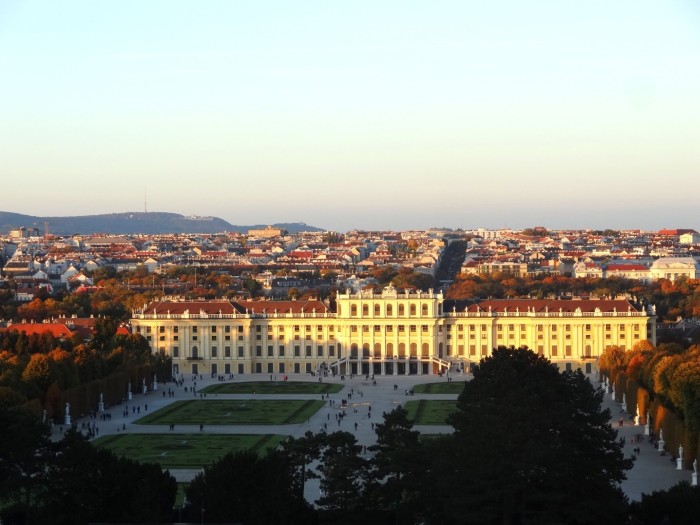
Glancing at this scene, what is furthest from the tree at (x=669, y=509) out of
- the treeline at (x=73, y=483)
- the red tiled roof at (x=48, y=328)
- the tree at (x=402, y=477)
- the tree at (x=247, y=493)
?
the red tiled roof at (x=48, y=328)

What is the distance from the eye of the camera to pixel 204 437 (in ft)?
211

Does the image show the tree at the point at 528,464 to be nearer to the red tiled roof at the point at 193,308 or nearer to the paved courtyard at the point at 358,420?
the paved courtyard at the point at 358,420

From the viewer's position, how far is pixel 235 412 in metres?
74.4

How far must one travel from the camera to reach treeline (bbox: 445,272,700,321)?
409 ft

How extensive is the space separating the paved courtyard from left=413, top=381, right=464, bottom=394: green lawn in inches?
34.7

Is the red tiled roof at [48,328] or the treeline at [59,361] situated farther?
the red tiled roof at [48,328]

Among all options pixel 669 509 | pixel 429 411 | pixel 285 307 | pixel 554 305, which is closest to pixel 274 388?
pixel 285 307

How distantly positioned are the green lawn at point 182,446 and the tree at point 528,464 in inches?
618

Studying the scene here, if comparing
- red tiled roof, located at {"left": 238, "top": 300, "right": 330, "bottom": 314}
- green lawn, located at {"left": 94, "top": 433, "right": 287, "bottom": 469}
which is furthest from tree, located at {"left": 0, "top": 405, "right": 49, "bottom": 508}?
red tiled roof, located at {"left": 238, "top": 300, "right": 330, "bottom": 314}

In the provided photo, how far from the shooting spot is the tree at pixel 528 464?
39.6 m

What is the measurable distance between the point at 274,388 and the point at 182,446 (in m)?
27.6

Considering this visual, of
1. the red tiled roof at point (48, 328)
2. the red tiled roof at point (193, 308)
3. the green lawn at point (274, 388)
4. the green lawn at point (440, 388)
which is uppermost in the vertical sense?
the red tiled roof at point (193, 308)

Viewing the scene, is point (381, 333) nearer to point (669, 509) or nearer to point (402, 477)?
point (402, 477)

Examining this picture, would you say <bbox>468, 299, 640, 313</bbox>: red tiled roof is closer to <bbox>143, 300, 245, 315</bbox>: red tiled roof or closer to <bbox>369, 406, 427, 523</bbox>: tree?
<bbox>143, 300, 245, 315</bbox>: red tiled roof
